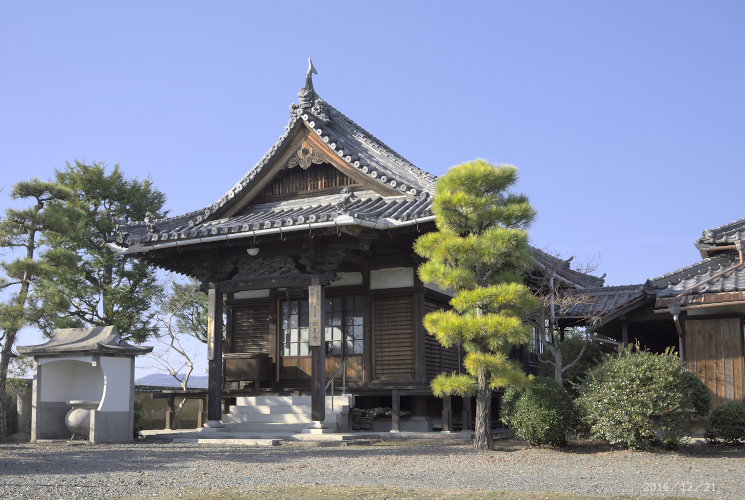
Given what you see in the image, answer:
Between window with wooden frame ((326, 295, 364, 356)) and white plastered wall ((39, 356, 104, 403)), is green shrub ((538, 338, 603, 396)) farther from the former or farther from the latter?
white plastered wall ((39, 356, 104, 403))

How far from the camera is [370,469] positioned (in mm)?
10039

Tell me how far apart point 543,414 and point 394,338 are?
527cm

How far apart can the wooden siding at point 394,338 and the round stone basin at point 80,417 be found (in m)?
6.05

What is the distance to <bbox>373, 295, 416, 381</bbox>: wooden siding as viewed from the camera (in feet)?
55.1

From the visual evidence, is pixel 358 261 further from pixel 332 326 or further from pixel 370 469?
pixel 370 469

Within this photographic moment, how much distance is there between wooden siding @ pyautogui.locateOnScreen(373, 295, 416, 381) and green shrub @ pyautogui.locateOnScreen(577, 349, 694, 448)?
5.43 m

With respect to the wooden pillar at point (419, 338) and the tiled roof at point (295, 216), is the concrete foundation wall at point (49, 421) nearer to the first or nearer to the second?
the tiled roof at point (295, 216)

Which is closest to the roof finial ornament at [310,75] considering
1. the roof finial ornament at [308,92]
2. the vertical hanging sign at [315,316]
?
the roof finial ornament at [308,92]

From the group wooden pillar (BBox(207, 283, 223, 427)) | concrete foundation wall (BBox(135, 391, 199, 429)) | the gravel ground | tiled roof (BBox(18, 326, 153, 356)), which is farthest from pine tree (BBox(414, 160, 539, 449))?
concrete foundation wall (BBox(135, 391, 199, 429))

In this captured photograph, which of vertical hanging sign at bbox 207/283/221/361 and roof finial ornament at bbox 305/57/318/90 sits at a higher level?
roof finial ornament at bbox 305/57/318/90

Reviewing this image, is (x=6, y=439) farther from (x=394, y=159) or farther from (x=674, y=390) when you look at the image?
(x=674, y=390)

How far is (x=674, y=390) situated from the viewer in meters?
11.5

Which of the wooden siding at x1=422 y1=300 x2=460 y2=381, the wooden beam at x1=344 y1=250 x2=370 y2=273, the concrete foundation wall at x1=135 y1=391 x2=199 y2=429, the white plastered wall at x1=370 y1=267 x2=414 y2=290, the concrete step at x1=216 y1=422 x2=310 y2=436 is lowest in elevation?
the concrete foundation wall at x1=135 y1=391 x2=199 y2=429
